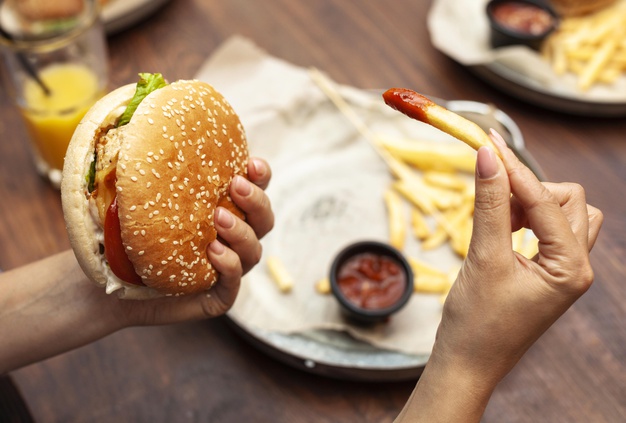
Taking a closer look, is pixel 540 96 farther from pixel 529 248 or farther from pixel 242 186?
pixel 242 186

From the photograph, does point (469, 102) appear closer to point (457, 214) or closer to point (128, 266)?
point (457, 214)

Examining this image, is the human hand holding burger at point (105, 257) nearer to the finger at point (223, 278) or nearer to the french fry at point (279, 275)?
the finger at point (223, 278)

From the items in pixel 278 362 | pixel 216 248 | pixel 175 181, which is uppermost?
pixel 175 181

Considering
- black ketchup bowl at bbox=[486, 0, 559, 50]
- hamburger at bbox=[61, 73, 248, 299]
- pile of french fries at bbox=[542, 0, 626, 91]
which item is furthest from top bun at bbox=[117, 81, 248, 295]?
pile of french fries at bbox=[542, 0, 626, 91]

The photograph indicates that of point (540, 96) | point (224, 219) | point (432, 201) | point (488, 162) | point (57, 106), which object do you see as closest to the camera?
point (488, 162)

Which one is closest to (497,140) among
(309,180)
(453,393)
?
(453,393)

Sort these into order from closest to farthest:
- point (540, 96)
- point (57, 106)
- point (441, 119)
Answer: point (441, 119) → point (57, 106) → point (540, 96)

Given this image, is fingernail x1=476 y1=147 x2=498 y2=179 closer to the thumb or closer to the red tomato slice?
the thumb
